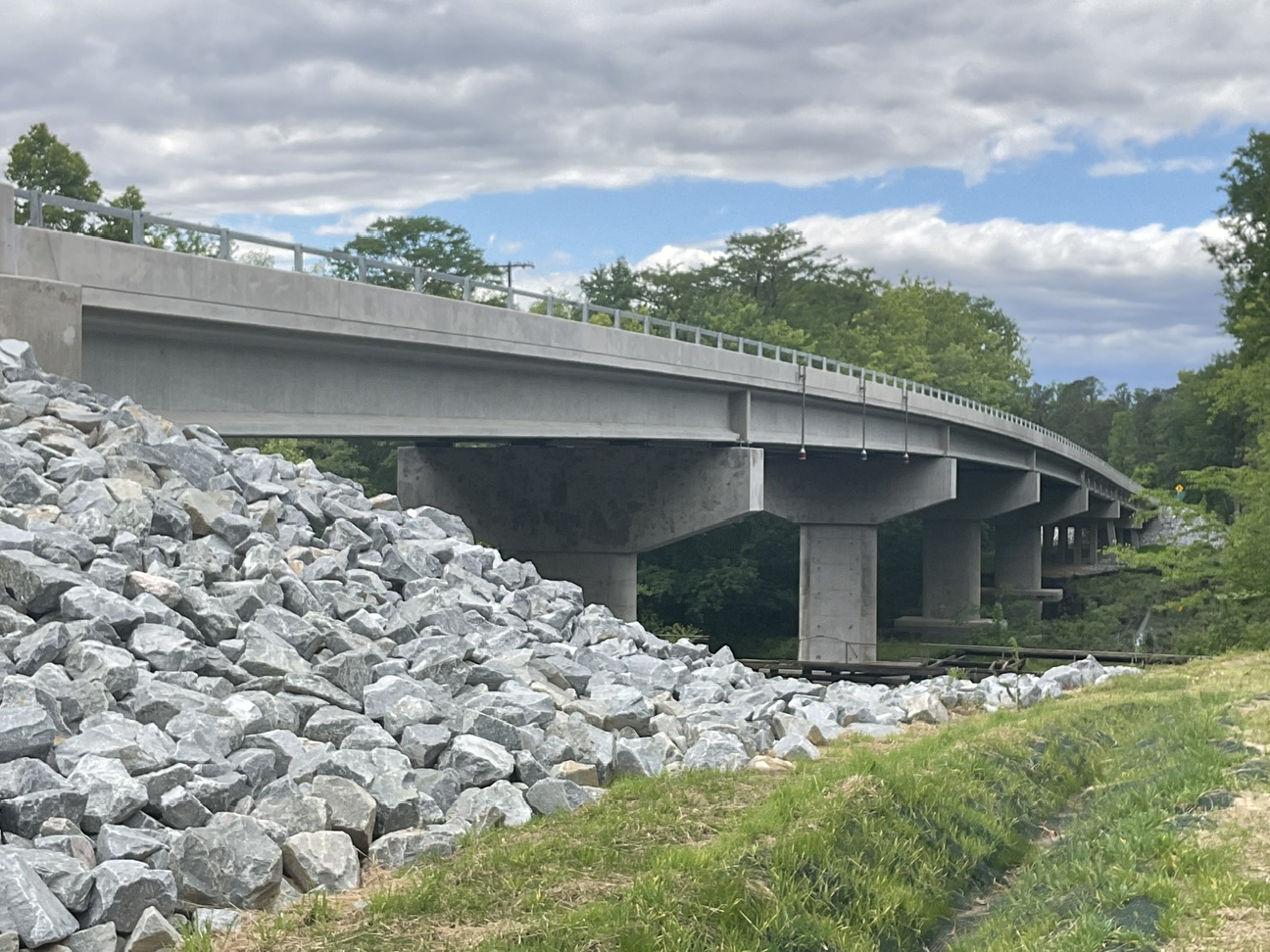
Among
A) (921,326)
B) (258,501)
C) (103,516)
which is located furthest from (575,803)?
(921,326)

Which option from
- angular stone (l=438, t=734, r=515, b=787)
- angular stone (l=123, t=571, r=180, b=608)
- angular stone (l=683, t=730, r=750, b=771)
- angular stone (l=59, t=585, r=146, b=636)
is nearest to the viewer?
angular stone (l=438, t=734, r=515, b=787)

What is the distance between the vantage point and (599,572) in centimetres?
3088

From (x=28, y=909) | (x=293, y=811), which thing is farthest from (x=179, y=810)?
(x=28, y=909)

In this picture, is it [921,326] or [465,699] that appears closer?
[465,699]

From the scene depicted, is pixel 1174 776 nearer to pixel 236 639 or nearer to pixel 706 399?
pixel 236 639

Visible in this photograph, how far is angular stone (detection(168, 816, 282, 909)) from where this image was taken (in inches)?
274

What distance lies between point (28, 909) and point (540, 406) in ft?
64.7

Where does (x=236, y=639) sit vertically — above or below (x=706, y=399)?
below

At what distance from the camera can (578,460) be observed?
3123 cm

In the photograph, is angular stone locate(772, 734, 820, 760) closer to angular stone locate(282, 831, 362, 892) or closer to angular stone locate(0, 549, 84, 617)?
angular stone locate(282, 831, 362, 892)

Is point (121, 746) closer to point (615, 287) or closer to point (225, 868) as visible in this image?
point (225, 868)

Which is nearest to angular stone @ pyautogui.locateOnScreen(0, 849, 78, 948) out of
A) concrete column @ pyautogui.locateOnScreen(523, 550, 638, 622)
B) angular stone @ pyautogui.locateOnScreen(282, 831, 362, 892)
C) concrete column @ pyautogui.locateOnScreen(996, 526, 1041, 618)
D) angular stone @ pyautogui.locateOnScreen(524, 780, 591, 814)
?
angular stone @ pyautogui.locateOnScreen(282, 831, 362, 892)

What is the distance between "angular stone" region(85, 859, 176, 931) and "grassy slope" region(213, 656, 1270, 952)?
45 centimetres

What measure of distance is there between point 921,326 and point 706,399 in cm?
7424
